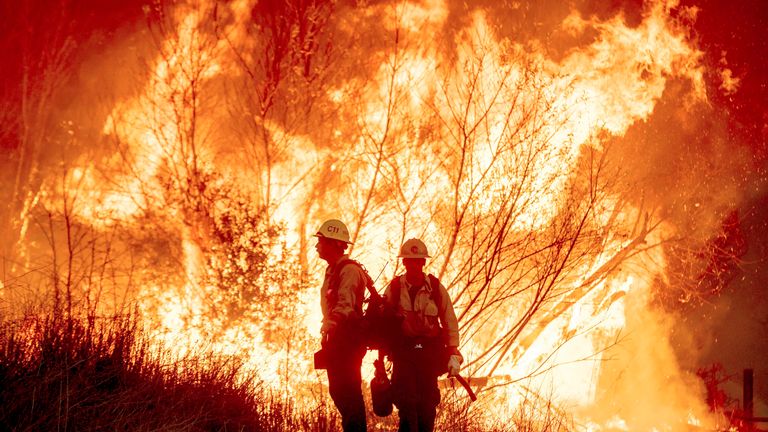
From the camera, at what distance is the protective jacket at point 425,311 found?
6.35 meters

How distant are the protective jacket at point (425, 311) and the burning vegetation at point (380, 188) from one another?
4.94 ft

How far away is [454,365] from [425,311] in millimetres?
479

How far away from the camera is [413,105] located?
1327 cm

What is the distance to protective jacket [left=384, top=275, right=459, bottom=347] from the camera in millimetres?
6348

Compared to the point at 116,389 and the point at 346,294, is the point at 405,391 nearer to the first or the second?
the point at 346,294

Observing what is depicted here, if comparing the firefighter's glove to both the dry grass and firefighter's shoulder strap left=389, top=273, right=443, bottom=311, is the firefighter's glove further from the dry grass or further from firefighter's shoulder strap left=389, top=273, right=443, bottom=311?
the dry grass

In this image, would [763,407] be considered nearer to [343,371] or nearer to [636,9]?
[636,9]

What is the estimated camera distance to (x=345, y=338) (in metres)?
6.28

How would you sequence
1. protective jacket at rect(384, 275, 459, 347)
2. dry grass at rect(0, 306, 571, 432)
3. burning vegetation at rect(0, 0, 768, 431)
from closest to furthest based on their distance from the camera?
1. dry grass at rect(0, 306, 571, 432)
2. protective jacket at rect(384, 275, 459, 347)
3. burning vegetation at rect(0, 0, 768, 431)

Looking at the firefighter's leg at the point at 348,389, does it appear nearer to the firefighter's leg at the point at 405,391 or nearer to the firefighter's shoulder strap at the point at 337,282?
the firefighter's leg at the point at 405,391

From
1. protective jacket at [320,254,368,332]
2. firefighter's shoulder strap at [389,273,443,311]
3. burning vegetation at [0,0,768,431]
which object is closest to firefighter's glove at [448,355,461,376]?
firefighter's shoulder strap at [389,273,443,311]

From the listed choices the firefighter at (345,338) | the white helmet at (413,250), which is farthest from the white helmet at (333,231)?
the white helmet at (413,250)

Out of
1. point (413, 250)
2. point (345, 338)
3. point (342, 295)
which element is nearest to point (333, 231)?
point (342, 295)

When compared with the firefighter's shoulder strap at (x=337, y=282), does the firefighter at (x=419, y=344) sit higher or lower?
lower
